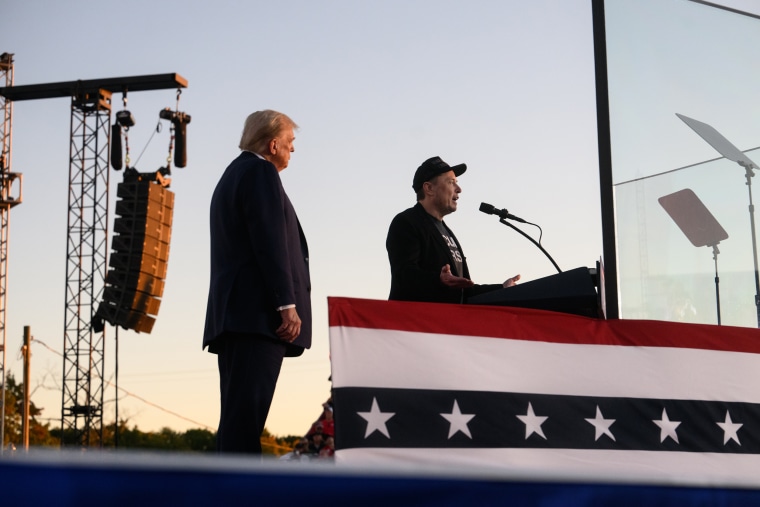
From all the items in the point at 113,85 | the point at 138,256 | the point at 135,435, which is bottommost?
the point at 135,435

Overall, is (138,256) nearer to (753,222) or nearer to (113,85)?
(113,85)

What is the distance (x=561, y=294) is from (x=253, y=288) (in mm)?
997

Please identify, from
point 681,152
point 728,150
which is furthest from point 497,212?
point 728,150

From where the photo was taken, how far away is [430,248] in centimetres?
375

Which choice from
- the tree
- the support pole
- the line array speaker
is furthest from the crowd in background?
the tree

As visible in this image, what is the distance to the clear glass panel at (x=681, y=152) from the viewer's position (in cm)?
329

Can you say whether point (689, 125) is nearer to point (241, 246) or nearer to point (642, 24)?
point (642, 24)

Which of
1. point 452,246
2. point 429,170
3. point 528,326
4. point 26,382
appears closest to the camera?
point 528,326

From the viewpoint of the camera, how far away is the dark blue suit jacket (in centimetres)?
300

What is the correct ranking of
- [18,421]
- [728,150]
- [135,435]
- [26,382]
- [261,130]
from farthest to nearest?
[135,435] < [18,421] < [26,382] < [728,150] < [261,130]

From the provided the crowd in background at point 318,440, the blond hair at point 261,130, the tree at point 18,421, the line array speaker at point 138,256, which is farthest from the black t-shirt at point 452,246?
the tree at point 18,421

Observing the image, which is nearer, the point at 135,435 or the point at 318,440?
the point at 318,440

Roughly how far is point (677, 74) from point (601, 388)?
143 centimetres

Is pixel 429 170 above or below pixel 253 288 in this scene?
above
